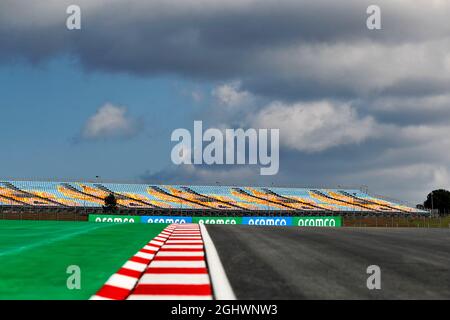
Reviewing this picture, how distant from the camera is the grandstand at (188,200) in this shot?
74312mm

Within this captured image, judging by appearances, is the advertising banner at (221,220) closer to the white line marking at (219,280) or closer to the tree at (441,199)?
the white line marking at (219,280)

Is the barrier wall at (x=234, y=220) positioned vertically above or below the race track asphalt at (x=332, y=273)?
below

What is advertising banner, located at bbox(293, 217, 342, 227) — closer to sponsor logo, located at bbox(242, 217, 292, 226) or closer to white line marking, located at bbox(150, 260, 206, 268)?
sponsor logo, located at bbox(242, 217, 292, 226)

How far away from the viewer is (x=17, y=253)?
10.8m

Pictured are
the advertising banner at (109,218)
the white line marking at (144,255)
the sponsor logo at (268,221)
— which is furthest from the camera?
the sponsor logo at (268,221)

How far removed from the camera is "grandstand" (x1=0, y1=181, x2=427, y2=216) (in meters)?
74.3

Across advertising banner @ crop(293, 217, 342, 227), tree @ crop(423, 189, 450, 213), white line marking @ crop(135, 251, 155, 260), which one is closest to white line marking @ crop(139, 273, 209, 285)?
white line marking @ crop(135, 251, 155, 260)

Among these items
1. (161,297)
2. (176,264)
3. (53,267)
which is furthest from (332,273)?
(53,267)

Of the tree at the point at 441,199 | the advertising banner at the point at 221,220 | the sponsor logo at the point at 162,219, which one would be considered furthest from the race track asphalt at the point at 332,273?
the tree at the point at 441,199

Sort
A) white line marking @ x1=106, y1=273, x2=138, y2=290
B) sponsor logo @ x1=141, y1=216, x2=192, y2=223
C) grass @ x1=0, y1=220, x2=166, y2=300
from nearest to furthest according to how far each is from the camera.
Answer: grass @ x1=0, y1=220, x2=166, y2=300
white line marking @ x1=106, y1=273, x2=138, y2=290
sponsor logo @ x1=141, y1=216, x2=192, y2=223

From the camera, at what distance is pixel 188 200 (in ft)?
280

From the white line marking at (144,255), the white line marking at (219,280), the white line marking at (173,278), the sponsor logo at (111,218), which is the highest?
the white line marking at (219,280)
